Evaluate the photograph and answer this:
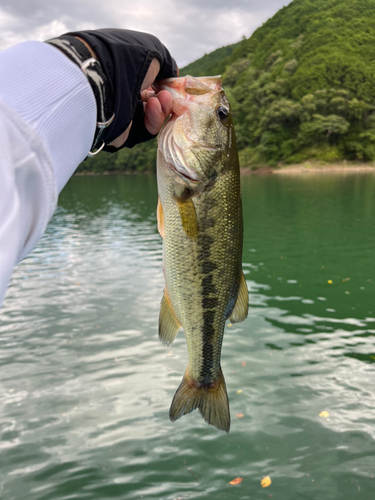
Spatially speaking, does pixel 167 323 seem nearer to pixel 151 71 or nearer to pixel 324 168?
pixel 151 71

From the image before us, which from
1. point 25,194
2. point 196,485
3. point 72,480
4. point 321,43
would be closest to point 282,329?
point 196,485

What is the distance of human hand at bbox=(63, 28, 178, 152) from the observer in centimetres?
150

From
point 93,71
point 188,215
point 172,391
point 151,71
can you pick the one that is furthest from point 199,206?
point 172,391

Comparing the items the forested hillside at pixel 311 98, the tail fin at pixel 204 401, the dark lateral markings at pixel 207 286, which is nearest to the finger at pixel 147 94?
the dark lateral markings at pixel 207 286

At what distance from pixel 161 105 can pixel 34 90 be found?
1.29 meters

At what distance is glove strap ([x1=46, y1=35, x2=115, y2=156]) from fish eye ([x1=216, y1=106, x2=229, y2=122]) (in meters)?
0.81

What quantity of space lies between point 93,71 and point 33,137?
527mm

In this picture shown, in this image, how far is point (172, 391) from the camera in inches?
274

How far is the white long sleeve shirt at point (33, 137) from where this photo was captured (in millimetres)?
847

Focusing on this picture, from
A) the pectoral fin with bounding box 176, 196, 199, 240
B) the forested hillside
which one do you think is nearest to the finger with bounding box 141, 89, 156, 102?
the pectoral fin with bounding box 176, 196, 199, 240

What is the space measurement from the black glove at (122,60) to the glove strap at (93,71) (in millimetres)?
46

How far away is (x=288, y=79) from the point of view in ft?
271

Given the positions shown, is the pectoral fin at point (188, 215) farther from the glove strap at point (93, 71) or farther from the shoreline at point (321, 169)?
the shoreline at point (321, 169)

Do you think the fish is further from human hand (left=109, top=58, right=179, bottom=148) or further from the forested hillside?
the forested hillside
